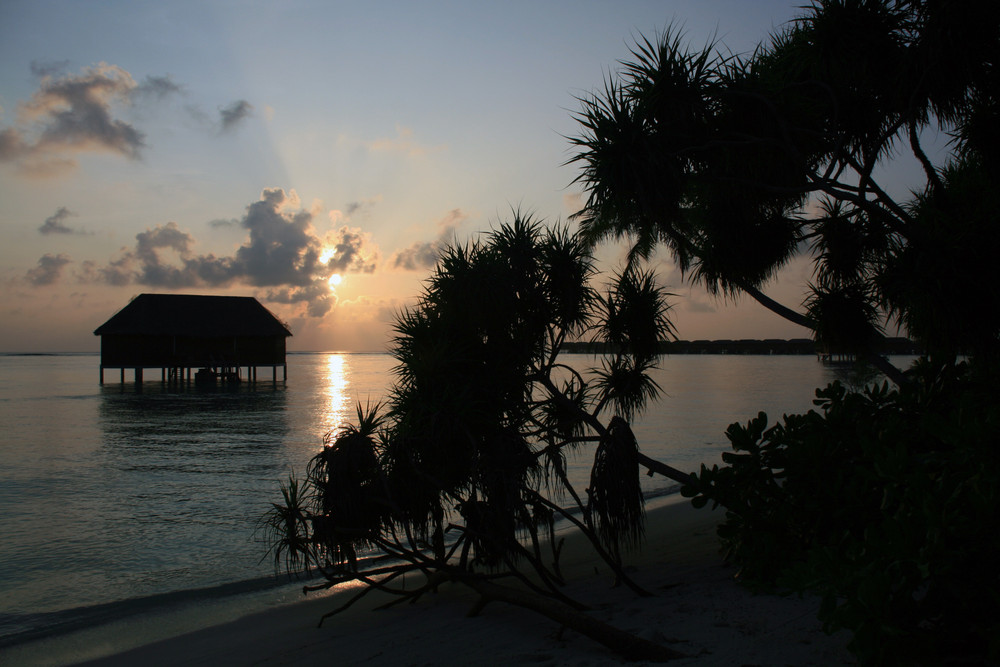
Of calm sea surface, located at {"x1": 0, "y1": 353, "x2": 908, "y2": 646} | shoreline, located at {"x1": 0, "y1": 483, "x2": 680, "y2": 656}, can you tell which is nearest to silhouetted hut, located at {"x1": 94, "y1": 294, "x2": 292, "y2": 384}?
calm sea surface, located at {"x1": 0, "y1": 353, "x2": 908, "y2": 646}

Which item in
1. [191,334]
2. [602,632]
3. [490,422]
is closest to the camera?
[602,632]

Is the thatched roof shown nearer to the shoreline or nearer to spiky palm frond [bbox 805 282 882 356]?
the shoreline

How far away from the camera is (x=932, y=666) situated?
2748 millimetres

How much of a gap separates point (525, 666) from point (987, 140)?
7808mm

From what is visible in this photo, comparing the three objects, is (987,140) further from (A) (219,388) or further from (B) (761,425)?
(A) (219,388)

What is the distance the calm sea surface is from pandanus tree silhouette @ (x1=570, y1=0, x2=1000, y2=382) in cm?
670

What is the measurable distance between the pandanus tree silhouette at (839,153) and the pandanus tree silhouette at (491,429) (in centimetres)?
107

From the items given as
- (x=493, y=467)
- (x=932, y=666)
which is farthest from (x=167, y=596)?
(x=932, y=666)

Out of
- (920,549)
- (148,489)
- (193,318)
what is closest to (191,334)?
(193,318)

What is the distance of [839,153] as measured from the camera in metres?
6.25

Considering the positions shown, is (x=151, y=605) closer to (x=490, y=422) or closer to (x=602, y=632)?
(x=490, y=422)

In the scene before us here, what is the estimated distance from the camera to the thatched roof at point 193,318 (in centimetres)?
4825

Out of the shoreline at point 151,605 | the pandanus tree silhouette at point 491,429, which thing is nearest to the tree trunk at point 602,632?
the pandanus tree silhouette at point 491,429

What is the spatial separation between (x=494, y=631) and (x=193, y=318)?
169ft
